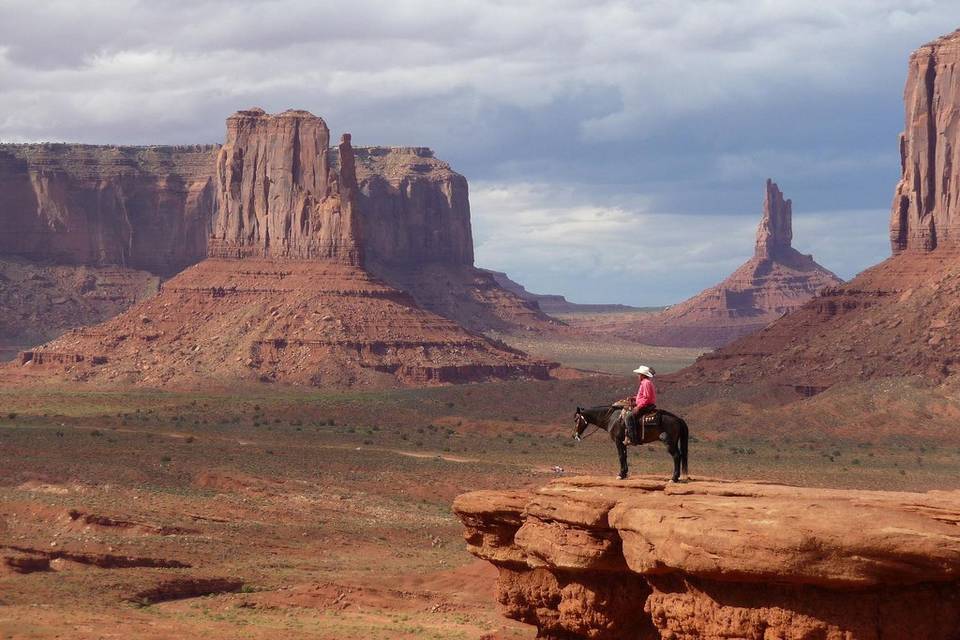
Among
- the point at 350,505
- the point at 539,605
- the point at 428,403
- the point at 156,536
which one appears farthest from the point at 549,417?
the point at 539,605

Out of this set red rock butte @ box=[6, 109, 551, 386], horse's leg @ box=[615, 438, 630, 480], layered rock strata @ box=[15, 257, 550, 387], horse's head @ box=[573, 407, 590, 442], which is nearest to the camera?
horse's leg @ box=[615, 438, 630, 480]

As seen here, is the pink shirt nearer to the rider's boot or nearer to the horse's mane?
the rider's boot

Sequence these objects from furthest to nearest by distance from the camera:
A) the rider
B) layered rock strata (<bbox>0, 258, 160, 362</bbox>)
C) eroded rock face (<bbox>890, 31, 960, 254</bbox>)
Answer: layered rock strata (<bbox>0, 258, 160, 362</bbox>)
eroded rock face (<bbox>890, 31, 960, 254</bbox>)
the rider

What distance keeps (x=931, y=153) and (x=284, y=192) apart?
57367 mm

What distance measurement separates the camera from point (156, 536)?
51094 millimetres

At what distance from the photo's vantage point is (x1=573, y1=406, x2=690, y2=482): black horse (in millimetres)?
24922

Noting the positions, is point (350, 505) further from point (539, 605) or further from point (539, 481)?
point (539, 605)

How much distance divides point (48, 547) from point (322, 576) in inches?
276

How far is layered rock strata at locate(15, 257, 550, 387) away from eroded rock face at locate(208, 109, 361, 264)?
173cm

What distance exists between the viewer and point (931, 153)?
11294cm

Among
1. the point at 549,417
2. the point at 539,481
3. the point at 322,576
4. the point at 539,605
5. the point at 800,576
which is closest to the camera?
the point at 800,576

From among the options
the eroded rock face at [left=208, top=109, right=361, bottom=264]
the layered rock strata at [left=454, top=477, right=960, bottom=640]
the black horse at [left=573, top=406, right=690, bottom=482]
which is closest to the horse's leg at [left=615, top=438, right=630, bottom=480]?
the black horse at [left=573, top=406, right=690, bottom=482]

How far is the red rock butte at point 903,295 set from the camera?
4082 inches

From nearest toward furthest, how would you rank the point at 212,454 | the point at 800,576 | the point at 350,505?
1. the point at 800,576
2. the point at 350,505
3. the point at 212,454
